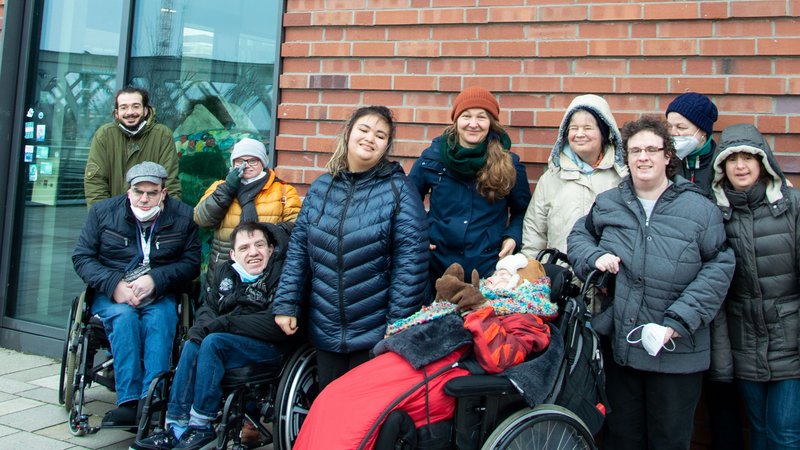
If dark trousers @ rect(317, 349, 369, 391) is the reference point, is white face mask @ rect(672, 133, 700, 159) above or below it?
above

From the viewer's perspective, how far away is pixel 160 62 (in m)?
5.96

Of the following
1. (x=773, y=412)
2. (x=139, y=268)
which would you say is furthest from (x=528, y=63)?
(x=139, y=268)

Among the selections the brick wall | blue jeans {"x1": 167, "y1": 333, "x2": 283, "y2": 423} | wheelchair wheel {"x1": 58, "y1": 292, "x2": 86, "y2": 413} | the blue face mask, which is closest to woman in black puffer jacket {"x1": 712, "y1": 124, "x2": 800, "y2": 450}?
the brick wall

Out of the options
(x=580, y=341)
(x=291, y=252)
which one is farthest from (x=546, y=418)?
(x=291, y=252)

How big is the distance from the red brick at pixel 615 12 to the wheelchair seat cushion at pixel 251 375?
98.1 inches

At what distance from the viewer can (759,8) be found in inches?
155

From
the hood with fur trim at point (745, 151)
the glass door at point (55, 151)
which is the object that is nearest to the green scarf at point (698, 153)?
the hood with fur trim at point (745, 151)

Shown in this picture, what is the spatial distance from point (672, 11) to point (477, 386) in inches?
93.0

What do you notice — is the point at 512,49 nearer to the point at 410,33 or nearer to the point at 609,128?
the point at 410,33

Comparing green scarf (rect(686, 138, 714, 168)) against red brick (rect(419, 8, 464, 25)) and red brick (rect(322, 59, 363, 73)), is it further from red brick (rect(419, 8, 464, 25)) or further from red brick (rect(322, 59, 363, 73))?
red brick (rect(322, 59, 363, 73))

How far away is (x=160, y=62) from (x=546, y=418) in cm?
424

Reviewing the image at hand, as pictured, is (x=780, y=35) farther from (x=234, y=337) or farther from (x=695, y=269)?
(x=234, y=337)

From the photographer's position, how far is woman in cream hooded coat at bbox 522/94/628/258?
3.79 m

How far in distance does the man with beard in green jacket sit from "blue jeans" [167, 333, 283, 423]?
1.56 meters
